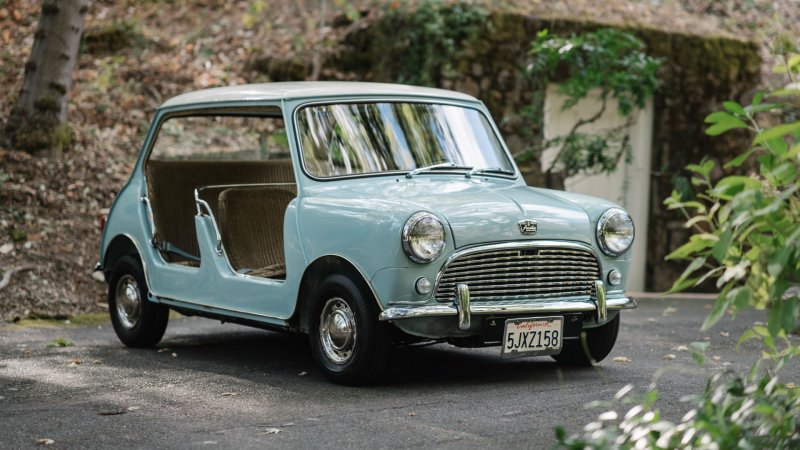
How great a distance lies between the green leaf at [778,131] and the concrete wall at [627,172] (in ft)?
30.7

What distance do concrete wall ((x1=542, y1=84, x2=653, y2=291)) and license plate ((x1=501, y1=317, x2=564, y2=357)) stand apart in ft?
22.2

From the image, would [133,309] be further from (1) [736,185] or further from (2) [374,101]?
(1) [736,185]

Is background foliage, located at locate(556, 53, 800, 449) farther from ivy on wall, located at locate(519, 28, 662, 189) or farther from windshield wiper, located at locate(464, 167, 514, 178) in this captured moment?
ivy on wall, located at locate(519, 28, 662, 189)

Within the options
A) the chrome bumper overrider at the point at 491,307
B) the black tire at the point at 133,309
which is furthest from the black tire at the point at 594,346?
the black tire at the point at 133,309

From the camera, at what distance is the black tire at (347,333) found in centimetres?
585

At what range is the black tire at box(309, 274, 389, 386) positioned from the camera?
5.85 m

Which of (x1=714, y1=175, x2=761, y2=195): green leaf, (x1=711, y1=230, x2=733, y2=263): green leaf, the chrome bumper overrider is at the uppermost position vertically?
(x1=714, y1=175, x2=761, y2=195): green leaf

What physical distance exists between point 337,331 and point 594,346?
1.68 m

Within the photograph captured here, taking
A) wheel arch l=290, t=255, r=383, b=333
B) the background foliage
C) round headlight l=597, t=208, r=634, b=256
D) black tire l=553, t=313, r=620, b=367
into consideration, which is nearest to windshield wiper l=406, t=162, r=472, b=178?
wheel arch l=290, t=255, r=383, b=333

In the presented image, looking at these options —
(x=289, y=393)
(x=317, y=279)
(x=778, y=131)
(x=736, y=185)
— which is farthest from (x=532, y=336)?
(x=778, y=131)

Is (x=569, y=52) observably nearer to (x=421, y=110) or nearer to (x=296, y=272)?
(x=421, y=110)

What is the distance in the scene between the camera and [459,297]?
577cm

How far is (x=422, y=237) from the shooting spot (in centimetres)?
575

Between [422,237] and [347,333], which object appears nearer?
[422,237]
